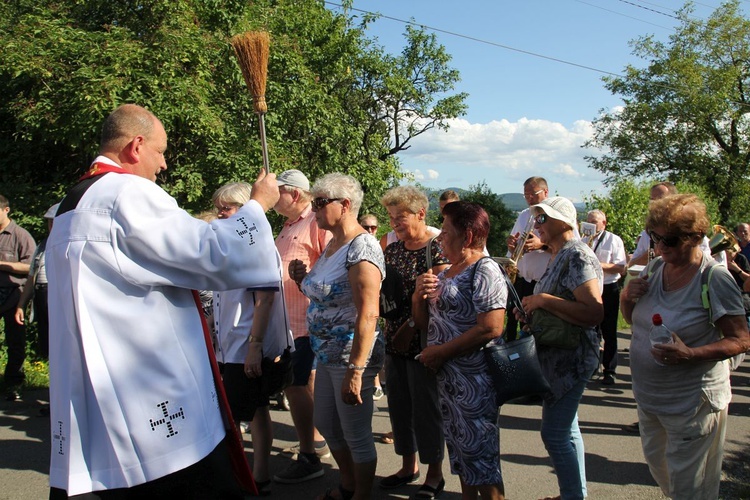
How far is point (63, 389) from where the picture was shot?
2111mm

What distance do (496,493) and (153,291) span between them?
2.12 m

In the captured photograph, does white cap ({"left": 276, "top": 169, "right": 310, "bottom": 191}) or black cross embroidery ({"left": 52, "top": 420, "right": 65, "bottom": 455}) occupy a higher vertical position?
white cap ({"left": 276, "top": 169, "right": 310, "bottom": 191})

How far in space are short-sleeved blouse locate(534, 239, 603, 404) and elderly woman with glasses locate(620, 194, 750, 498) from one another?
0.33 meters

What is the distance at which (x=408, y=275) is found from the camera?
416 centimetres

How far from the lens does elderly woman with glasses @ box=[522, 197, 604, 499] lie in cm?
336

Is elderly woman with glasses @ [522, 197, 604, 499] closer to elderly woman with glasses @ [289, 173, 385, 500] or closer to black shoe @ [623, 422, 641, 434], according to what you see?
elderly woman with glasses @ [289, 173, 385, 500]

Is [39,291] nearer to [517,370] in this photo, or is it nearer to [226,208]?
[226,208]

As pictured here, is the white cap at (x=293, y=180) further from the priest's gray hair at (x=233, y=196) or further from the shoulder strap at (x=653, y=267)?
the shoulder strap at (x=653, y=267)

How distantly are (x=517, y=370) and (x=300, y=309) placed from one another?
1.85 m

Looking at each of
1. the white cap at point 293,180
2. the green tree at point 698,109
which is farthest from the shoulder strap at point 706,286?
the green tree at point 698,109

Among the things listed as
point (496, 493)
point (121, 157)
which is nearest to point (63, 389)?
point (121, 157)

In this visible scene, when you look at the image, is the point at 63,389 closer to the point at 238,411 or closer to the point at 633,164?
the point at 238,411

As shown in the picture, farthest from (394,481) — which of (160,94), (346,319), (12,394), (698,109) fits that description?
(698,109)

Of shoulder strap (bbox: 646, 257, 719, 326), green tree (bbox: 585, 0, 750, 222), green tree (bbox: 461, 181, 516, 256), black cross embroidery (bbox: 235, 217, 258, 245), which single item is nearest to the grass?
black cross embroidery (bbox: 235, 217, 258, 245)
